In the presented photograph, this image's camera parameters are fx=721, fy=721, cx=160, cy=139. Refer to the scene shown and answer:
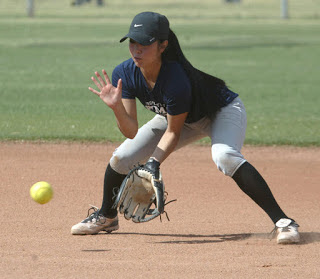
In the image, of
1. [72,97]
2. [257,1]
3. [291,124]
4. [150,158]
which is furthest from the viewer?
[257,1]

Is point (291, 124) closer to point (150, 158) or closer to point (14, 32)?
point (150, 158)

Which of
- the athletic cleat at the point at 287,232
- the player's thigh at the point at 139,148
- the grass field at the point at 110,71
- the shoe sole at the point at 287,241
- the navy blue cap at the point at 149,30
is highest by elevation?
the navy blue cap at the point at 149,30

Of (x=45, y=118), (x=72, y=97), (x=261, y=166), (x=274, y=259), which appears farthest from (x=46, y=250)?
(x=72, y=97)

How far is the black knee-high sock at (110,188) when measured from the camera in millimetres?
5570

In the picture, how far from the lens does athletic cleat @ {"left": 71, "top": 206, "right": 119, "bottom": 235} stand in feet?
18.5

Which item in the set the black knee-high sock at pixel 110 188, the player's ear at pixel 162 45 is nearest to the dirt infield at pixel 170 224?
the black knee-high sock at pixel 110 188

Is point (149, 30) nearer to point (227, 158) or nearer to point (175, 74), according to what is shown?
point (175, 74)

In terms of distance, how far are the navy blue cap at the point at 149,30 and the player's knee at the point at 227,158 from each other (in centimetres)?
89

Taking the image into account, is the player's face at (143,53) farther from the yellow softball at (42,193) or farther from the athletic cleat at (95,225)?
the athletic cleat at (95,225)

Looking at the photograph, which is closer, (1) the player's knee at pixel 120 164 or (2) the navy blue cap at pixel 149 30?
(2) the navy blue cap at pixel 149 30

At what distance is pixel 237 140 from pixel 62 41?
69.5 feet

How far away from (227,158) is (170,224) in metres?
1.12

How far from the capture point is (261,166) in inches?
328

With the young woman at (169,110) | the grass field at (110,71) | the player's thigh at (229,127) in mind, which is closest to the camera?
the young woman at (169,110)
